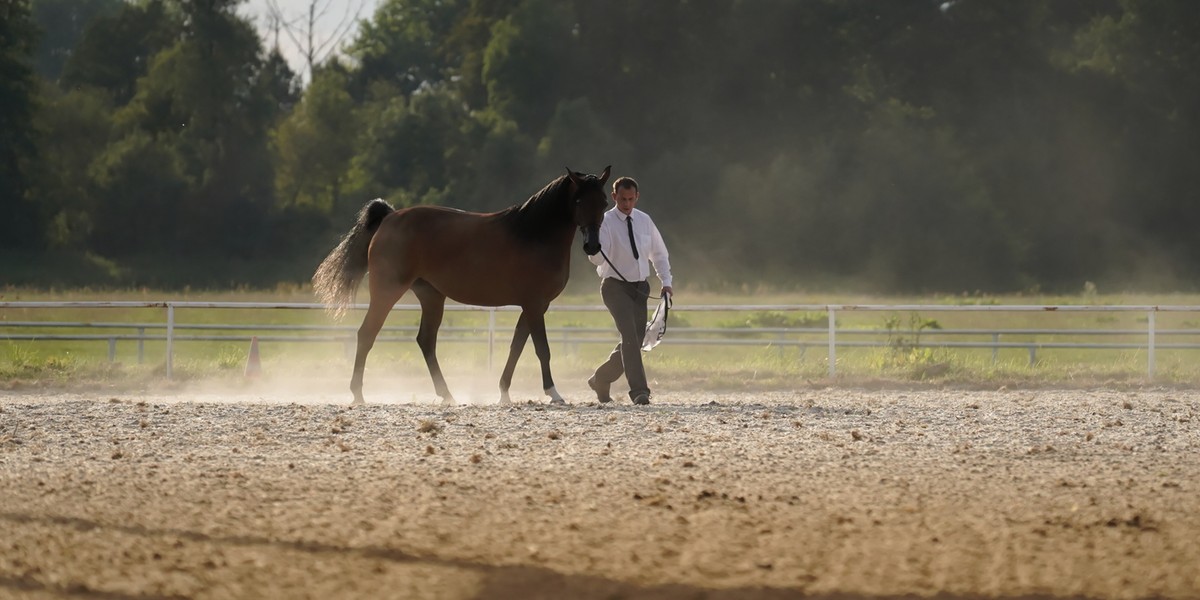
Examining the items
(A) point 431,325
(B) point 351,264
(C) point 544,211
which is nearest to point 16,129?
(B) point 351,264

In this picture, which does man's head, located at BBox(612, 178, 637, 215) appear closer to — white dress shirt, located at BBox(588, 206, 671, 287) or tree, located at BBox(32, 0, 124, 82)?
white dress shirt, located at BBox(588, 206, 671, 287)

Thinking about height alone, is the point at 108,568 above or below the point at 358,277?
below

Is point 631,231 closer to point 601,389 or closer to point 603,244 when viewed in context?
point 603,244

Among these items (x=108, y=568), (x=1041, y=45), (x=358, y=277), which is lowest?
(x=108, y=568)

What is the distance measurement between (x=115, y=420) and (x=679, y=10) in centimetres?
4647

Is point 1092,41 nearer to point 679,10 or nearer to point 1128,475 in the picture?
point 679,10

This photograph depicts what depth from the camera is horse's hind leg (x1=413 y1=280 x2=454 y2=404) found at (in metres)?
13.4

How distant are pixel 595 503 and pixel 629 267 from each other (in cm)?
538

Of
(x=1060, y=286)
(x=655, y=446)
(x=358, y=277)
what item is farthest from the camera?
(x=1060, y=286)

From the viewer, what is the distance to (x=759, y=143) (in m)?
54.9

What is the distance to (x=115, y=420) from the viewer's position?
437 inches

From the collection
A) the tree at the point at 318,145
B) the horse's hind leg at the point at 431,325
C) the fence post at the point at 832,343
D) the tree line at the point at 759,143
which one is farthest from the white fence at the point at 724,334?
the tree at the point at 318,145

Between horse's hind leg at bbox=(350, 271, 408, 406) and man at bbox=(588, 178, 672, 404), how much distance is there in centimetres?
193

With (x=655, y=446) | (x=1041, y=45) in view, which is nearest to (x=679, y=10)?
(x=1041, y=45)
